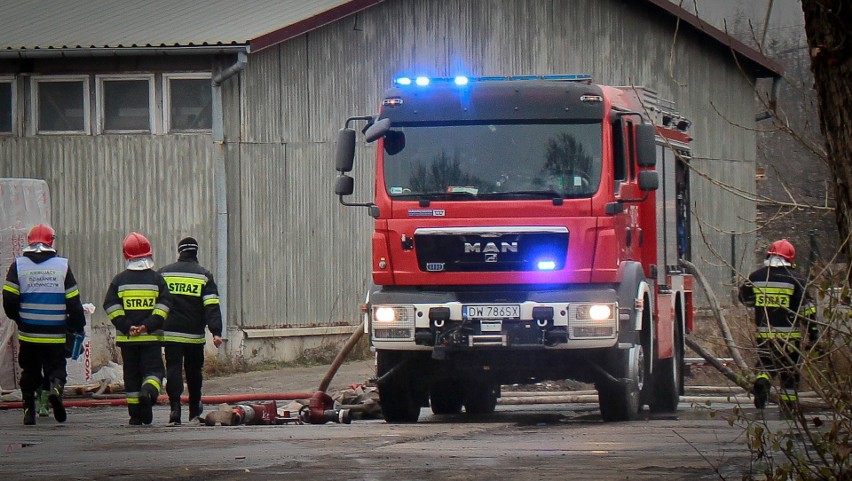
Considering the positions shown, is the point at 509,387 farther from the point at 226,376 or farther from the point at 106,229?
the point at 106,229

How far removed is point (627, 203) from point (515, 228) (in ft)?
4.22

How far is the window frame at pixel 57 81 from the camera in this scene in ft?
71.6

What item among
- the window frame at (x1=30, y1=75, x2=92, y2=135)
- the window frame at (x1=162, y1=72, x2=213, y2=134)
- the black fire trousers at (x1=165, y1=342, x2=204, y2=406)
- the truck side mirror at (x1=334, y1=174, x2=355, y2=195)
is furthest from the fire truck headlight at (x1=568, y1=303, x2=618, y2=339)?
the window frame at (x1=30, y1=75, x2=92, y2=135)

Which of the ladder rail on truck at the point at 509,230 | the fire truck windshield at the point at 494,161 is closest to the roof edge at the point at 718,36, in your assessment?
the ladder rail on truck at the point at 509,230

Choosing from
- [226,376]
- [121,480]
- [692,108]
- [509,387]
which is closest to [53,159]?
[226,376]

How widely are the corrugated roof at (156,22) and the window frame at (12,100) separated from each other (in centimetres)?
50

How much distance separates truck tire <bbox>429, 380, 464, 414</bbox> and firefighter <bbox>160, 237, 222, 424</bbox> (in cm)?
248

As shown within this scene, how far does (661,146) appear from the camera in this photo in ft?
50.9

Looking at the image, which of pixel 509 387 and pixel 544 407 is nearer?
pixel 544 407

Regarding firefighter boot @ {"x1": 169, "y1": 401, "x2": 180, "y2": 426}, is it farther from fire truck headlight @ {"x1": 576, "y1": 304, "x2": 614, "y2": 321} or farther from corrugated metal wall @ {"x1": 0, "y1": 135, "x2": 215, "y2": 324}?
corrugated metal wall @ {"x1": 0, "y1": 135, "x2": 215, "y2": 324}

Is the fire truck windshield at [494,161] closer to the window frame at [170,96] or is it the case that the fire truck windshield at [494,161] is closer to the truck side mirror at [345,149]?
the truck side mirror at [345,149]

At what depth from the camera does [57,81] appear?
862 inches

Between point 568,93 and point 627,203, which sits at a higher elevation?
point 568,93

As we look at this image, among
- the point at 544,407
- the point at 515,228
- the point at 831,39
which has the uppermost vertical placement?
the point at 831,39
